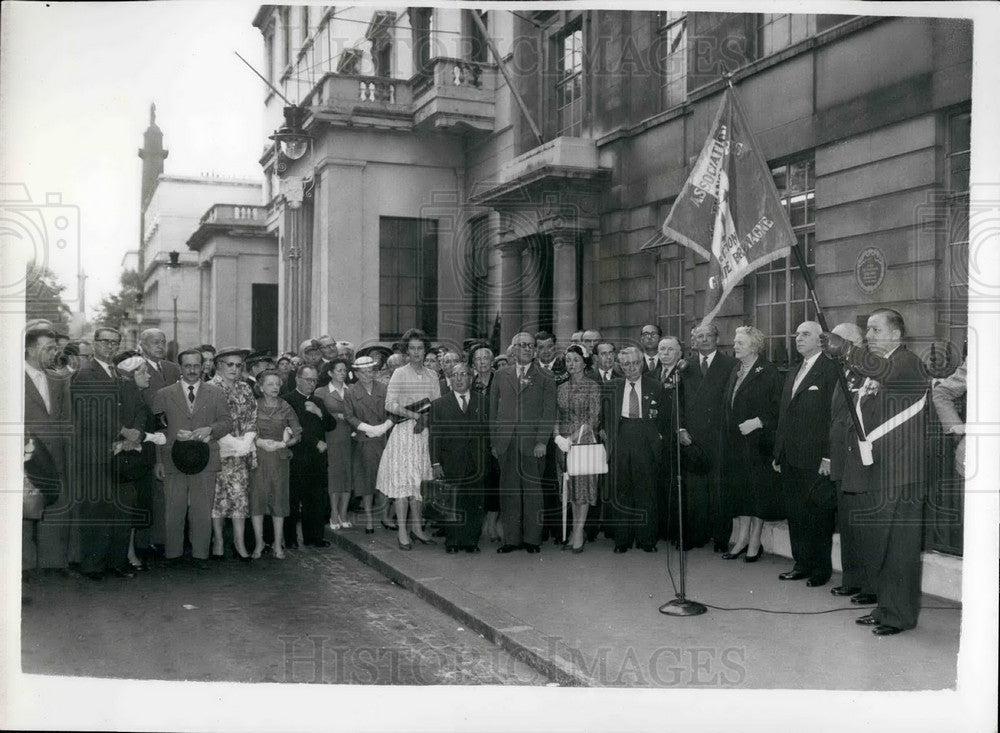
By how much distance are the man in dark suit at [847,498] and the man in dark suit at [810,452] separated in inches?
5.0

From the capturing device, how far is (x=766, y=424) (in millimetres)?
7699

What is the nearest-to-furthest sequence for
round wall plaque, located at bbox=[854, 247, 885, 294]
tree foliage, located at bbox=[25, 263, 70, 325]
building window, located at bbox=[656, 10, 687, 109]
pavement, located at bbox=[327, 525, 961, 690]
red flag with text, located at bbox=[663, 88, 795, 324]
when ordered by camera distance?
1. pavement, located at bbox=[327, 525, 961, 690]
2. tree foliage, located at bbox=[25, 263, 70, 325]
3. red flag with text, located at bbox=[663, 88, 795, 324]
4. round wall plaque, located at bbox=[854, 247, 885, 294]
5. building window, located at bbox=[656, 10, 687, 109]

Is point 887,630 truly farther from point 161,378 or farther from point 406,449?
point 161,378

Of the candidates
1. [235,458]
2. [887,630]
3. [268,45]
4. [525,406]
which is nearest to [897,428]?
[887,630]

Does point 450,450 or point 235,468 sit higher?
point 450,450

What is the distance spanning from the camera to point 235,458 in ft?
27.6

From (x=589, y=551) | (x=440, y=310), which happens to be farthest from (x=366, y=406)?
(x=440, y=310)

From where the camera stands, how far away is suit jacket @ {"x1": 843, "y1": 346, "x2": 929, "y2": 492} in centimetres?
589

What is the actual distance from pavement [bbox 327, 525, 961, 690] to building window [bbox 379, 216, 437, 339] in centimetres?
955

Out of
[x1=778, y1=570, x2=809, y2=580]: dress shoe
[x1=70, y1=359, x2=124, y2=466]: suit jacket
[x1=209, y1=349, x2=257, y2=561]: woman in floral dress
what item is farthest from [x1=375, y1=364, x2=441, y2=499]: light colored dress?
[x1=778, y1=570, x2=809, y2=580]: dress shoe

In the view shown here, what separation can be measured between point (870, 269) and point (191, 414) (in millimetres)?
5984

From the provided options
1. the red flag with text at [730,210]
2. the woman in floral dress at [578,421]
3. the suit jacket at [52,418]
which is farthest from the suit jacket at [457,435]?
the suit jacket at [52,418]

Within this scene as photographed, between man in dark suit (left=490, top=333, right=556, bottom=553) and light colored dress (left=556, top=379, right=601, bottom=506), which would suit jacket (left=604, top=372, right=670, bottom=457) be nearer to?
light colored dress (left=556, top=379, right=601, bottom=506)

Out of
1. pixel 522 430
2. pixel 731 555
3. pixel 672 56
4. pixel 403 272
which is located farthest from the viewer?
pixel 403 272
